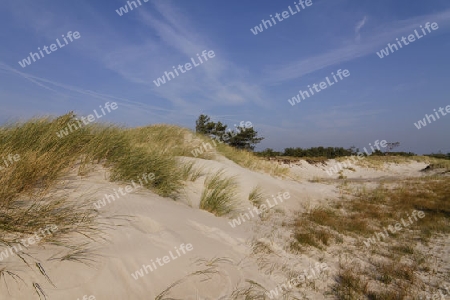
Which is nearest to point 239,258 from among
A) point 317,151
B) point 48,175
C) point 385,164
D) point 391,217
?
A: point 48,175

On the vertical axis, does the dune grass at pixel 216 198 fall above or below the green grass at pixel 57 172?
below

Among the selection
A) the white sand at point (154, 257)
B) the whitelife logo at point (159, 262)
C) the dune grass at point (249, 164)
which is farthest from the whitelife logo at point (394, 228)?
the dune grass at point (249, 164)

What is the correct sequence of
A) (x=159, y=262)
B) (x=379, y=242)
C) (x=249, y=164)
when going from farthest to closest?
(x=249, y=164), (x=379, y=242), (x=159, y=262)

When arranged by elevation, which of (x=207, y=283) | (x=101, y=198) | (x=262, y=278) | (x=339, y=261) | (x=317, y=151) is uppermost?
(x=101, y=198)

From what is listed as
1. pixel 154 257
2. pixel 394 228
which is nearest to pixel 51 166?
pixel 154 257

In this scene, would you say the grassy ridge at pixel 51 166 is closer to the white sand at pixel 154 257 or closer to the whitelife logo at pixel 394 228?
the white sand at pixel 154 257

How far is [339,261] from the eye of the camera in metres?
3.71

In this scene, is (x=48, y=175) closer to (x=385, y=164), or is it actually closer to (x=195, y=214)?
(x=195, y=214)

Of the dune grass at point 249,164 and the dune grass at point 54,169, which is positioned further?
the dune grass at point 249,164

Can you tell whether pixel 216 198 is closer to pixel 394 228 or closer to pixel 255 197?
A: pixel 255 197

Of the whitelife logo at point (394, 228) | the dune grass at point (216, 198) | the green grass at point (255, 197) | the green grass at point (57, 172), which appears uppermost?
the green grass at point (57, 172)

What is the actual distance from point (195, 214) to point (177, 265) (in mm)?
1784

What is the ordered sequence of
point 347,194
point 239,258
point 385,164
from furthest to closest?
point 385,164 → point 347,194 → point 239,258

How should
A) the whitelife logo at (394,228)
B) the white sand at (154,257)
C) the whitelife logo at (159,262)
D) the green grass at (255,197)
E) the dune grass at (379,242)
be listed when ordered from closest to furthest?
the white sand at (154,257)
the whitelife logo at (159,262)
the dune grass at (379,242)
the whitelife logo at (394,228)
the green grass at (255,197)
